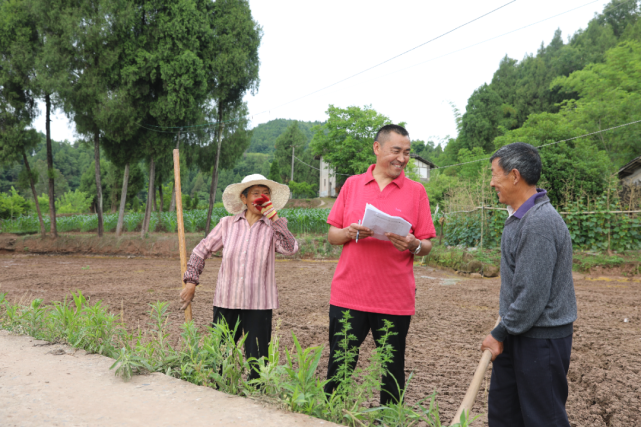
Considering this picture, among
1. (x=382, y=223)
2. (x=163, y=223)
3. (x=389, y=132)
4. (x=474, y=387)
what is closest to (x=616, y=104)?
(x=163, y=223)

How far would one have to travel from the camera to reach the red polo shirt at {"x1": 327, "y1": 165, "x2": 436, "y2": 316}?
2515 millimetres

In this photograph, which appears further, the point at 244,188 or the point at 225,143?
the point at 225,143

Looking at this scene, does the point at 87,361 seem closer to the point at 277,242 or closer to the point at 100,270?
the point at 277,242

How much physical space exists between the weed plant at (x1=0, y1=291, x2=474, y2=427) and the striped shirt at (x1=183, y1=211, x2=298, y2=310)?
0.43 meters

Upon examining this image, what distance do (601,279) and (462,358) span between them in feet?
27.1

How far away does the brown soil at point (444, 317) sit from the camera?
3.67 metres

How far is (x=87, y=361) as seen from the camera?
2.45 metres

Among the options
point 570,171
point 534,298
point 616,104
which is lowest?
point 534,298

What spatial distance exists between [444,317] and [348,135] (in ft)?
119

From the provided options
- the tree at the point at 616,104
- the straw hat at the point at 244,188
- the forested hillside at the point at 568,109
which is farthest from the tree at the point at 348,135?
the straw hat at the point at 244,188

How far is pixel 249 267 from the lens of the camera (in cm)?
294

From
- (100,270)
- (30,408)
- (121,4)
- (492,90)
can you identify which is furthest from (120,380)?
(492,90)

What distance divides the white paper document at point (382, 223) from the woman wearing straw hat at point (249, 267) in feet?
2.62

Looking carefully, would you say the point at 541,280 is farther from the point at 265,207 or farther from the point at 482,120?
the point at 482,120
